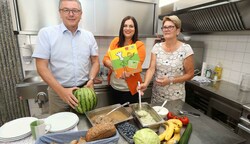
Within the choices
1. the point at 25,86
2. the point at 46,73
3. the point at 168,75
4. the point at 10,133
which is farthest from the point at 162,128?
the point at 25,86

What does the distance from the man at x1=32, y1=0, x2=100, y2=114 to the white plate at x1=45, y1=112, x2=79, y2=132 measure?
0.18 meters

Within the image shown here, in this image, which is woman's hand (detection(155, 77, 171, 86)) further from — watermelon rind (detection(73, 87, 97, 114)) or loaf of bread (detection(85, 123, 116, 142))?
loaf of bread (detection(85, 123, 116, 142))

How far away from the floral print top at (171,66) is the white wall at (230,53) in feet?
3.71

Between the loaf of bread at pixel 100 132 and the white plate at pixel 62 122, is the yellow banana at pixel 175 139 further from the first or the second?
the white plate at pixel 62 122

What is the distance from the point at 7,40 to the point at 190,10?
9.18ft

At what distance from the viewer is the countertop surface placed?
76.4 inches

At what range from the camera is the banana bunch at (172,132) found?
0.98 m

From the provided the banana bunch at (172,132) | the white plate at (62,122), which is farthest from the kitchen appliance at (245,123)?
the white plate at (62,122)

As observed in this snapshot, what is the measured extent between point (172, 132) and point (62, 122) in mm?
749

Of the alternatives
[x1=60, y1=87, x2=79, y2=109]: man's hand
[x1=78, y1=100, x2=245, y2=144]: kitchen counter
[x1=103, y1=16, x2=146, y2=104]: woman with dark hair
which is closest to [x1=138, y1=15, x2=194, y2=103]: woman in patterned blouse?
[x1=103, y1=16, x2=146, y2=104]: woman with dark hair

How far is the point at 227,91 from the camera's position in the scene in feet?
7.16

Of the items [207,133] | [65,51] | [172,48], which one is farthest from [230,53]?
[65,51]

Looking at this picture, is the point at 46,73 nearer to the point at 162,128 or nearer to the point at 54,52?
the point at 54,52

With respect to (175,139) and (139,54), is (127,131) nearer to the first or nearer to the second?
(175,139)
